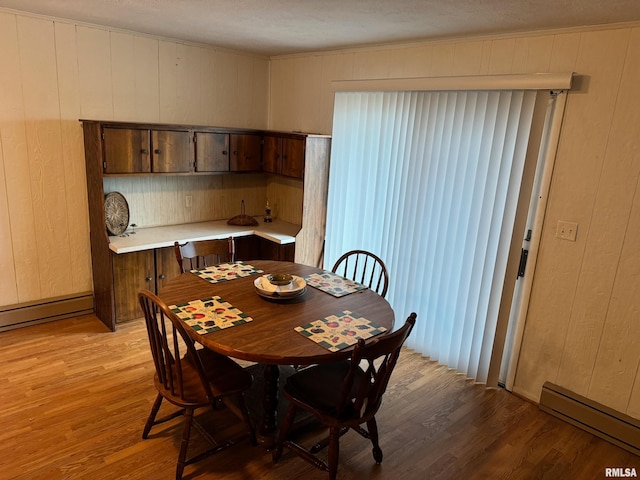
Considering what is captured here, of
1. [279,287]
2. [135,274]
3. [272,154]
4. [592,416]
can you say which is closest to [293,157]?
[272,154]

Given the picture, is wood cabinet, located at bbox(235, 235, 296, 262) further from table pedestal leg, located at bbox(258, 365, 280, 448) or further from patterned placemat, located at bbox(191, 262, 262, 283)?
table pedestal leg, located at bbox(258, 365, 280, 448)

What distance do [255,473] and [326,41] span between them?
3059 millimetres

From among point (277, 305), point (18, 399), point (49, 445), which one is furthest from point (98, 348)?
point (277, 305)

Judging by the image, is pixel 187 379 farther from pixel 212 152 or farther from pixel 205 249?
pixel 212 152

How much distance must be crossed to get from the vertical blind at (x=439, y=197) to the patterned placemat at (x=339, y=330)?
1193 mm

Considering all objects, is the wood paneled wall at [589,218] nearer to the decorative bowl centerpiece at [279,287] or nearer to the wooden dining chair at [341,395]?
the wooden dining chair at [341,395]

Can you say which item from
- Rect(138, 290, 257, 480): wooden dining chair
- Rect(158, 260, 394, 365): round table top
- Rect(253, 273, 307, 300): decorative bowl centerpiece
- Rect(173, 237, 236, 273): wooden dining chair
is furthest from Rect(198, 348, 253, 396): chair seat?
Rect(173, 237, 236, 273): wooden dining chair

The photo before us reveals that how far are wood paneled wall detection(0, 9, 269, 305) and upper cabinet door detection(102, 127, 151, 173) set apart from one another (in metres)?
0.36

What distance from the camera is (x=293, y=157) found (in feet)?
13.2

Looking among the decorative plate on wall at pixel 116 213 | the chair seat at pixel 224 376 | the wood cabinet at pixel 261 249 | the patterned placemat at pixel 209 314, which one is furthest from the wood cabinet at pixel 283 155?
the chair seat at pixel 224 376

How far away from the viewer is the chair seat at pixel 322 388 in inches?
81.9

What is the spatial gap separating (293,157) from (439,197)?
142 cm

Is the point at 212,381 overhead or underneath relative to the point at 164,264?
underneath

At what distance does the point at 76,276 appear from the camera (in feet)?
12.5
